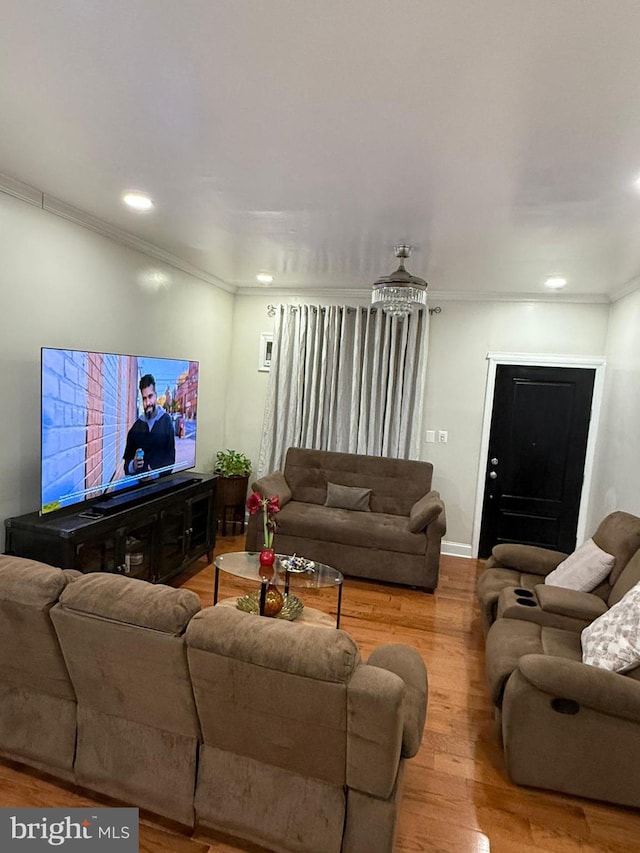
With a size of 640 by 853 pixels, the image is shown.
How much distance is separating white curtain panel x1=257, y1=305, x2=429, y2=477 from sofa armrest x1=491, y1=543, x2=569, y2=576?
1.66 meters

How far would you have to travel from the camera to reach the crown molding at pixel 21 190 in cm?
264

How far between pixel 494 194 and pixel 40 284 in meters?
2.57

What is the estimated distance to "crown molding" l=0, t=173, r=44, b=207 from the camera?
264cm

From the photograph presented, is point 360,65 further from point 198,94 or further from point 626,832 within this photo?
point 626,832

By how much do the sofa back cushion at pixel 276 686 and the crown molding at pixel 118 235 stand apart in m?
2.65

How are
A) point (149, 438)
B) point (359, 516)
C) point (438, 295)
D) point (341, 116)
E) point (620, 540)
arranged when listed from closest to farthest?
1. point (341, 116)
2. point (620, 540)
3. point (149, 438)
4. point (359, 516)
5. point (438, 295)

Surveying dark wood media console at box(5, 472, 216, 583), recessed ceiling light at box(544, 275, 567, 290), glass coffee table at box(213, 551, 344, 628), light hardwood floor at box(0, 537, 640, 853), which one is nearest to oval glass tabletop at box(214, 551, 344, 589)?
glass coffee table at box(213, 551, 344, 628)

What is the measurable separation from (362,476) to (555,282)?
236 cm

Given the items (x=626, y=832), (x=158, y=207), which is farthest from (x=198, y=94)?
(x=626, y=832)

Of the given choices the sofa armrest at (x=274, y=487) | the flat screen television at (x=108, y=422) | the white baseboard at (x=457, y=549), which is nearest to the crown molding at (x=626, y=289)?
the white baseboard at (x=457, y=549)

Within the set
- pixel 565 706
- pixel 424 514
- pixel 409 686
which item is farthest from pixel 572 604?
pixel 424 514

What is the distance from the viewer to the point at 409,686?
176 cm

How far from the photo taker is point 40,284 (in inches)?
117
